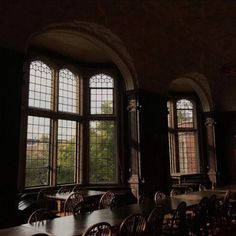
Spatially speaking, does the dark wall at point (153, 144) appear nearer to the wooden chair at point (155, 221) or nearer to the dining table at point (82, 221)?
the dining table at point (82, 221)

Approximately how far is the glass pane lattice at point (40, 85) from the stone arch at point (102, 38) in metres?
0.80

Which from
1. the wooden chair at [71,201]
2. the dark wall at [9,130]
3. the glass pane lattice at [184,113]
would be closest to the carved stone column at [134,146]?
the wooden chair at [71,201]

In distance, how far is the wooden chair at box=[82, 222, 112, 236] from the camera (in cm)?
285

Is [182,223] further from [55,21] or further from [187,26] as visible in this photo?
[187,26]

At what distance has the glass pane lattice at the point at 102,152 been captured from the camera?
9.26 meters

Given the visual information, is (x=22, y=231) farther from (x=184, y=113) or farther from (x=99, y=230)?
(x=184, y=113)

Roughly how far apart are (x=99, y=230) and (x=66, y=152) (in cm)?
609

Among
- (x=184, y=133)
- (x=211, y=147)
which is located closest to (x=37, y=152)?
(x=211, y=147)

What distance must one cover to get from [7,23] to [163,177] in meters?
5.54

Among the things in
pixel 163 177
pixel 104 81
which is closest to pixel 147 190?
pixel 163 177

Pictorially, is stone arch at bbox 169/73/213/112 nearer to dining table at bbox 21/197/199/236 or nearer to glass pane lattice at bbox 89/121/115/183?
glass pane lattice at bbox 89/121/115/183

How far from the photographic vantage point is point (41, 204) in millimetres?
7039

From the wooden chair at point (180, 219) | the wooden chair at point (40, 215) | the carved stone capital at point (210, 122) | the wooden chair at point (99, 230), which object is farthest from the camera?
the carved stone capital at point (210, 122)

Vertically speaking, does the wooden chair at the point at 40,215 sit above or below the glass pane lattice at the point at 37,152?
below
